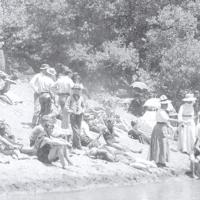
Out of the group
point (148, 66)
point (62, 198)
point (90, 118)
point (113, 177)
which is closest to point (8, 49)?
point (148, 66)

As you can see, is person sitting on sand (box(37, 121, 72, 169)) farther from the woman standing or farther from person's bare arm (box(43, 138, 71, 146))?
the woman standing

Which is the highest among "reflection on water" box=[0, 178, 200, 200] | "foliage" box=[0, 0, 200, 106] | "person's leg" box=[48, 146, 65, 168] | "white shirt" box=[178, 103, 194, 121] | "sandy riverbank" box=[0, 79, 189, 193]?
"foliage" box=[0, 0, 200, 106]

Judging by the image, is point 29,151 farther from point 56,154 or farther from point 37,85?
point 37,85

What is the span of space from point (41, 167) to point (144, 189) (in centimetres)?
237

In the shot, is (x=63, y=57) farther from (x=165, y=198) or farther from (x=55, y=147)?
(x=165, y=198)

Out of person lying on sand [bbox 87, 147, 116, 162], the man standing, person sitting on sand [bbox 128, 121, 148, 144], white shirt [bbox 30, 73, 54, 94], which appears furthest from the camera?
person sitting on sand [bbox 128, 121, 148, 144]

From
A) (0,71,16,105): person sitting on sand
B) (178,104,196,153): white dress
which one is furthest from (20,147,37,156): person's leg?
(178,104,196,153): white dress

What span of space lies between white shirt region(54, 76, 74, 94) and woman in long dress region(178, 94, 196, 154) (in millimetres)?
3753

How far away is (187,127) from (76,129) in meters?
4.32

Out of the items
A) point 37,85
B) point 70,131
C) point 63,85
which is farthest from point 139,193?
point 37,85

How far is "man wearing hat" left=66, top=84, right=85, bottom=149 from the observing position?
15.5 m

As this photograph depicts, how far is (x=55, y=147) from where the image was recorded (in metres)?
13.4

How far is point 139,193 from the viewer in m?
12.8

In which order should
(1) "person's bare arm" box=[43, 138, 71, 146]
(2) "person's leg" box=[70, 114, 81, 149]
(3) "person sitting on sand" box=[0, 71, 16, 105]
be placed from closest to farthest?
1. (1) "person's bare arm" box=[43, 138, 71, 146]
2. (2) "person's leg" box=[70, 114, 81, 149]
3. (3) "person sitting on sand" box=[0, 71, 16, 105]
